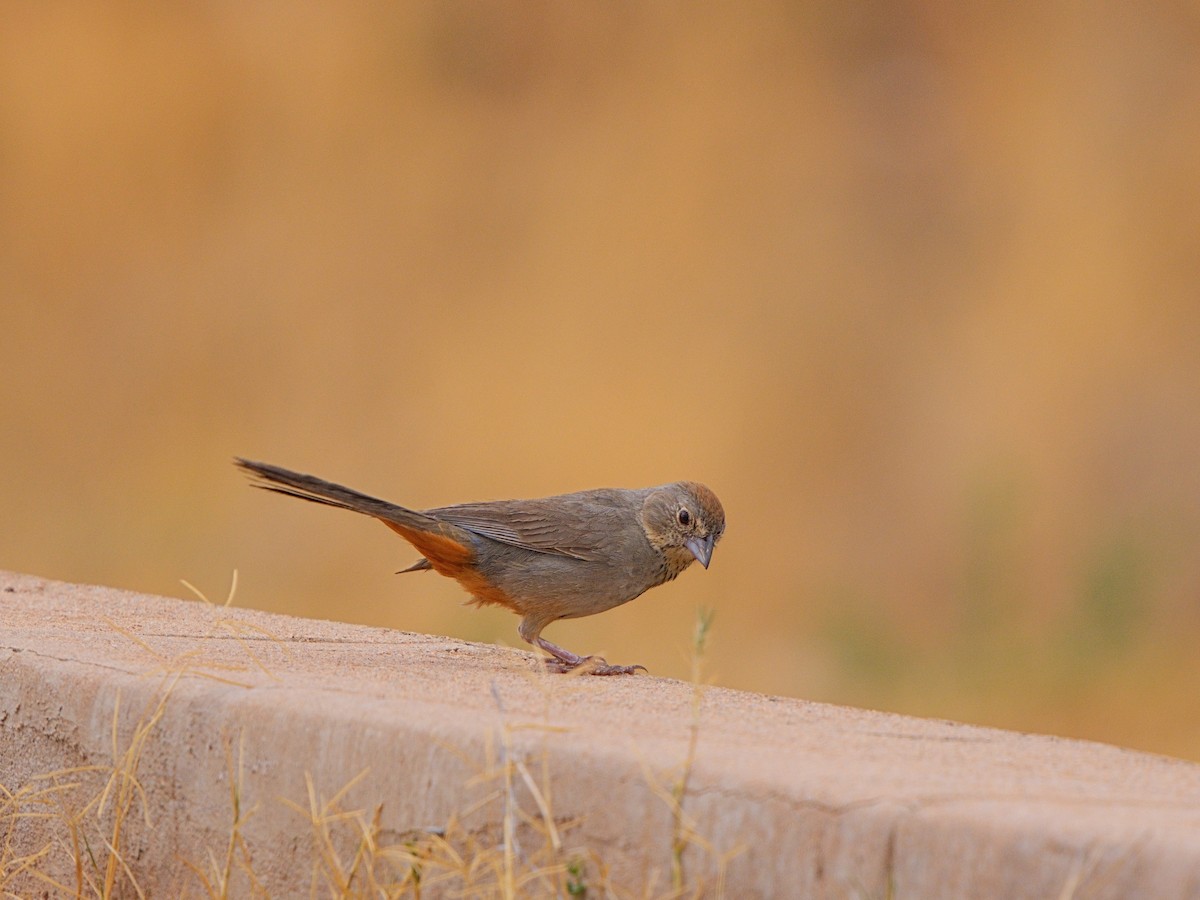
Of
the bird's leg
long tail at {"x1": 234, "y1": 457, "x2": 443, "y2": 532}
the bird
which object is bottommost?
the bird's leg

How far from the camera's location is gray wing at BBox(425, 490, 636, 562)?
425cm

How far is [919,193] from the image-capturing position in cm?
1200

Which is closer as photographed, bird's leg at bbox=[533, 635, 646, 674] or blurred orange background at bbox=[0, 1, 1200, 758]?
bird's leg at bbox=[533, 635, 646, 674]

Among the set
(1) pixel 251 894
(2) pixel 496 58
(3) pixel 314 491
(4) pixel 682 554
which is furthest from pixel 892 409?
(1) pixel 251 894

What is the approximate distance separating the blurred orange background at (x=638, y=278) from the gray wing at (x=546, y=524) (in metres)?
6.24

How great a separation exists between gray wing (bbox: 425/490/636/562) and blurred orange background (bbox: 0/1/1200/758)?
6.24 m

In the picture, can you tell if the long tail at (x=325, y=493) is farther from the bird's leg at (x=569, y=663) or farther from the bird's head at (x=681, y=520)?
the bird's head at (x=681, y=520)

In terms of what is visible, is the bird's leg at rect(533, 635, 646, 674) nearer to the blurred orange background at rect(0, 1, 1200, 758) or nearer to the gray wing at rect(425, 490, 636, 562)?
the gray wing at rect(425, 490, 636, 562)

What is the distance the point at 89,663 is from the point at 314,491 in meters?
0.72

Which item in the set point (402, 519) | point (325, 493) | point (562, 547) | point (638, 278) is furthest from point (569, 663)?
point (638, 278)

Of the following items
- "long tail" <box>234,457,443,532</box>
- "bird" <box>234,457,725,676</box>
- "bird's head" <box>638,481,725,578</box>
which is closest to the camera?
"long tail" <box>234,457,443,532</box>

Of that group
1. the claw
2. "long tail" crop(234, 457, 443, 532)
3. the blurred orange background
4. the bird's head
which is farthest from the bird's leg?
the blurred orange background

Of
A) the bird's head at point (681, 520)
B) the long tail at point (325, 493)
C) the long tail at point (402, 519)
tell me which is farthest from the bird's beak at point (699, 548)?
the long tail at point (325, 493)

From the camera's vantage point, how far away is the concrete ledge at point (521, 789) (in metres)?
1.94
